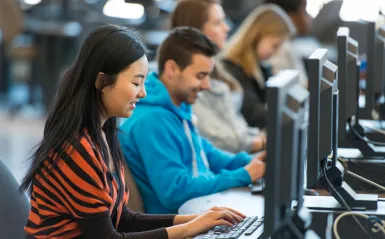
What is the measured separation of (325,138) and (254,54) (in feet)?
7.88

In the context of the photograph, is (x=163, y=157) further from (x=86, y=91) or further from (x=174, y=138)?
(x=86, y=91)

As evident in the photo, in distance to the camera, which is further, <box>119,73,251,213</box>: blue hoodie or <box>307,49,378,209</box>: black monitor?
<box>119,73,251,213</box>: blue hoodie

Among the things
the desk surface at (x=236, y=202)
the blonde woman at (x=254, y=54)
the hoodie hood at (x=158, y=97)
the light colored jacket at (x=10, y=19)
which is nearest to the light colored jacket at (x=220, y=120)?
the blonde woman at (x=254, y=54)

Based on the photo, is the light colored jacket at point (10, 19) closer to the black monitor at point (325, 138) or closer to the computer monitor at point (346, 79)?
the computer monitor at point (346, 79)

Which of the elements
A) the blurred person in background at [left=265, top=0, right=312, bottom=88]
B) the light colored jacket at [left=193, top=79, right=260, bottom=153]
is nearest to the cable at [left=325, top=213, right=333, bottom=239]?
the light colored jacket at [left=193, top=79, right=260, bottom=153]

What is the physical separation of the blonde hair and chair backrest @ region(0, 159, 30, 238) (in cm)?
225

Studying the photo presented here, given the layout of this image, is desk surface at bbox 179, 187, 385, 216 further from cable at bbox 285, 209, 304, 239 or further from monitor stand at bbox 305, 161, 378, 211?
cable at bbox 285, 209, 304, 239

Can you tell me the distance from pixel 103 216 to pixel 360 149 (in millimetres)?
1170

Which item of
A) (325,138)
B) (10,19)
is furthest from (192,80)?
(10,19)

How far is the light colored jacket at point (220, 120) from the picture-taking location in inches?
148

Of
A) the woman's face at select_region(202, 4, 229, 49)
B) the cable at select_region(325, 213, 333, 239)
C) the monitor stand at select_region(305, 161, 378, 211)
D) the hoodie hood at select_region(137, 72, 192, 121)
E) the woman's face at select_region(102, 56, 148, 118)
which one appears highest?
the woman's face at select_region(202, 4, 229, 49)

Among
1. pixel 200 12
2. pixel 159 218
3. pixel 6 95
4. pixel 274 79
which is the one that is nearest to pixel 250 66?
pixel 200 12

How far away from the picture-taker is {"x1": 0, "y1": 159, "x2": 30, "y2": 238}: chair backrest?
7.32 ft

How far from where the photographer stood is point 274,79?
1658 millimetres
